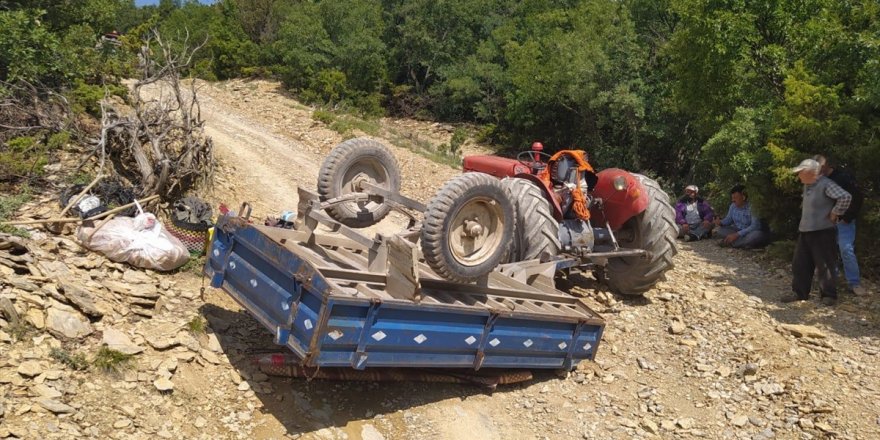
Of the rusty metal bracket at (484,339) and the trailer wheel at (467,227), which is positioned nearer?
the trailer wheel at (467,227)

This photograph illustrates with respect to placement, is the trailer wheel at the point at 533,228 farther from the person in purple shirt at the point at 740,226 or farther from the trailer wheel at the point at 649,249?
the person in purple shirt at the point at 740,226

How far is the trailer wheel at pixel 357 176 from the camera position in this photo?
5527mm

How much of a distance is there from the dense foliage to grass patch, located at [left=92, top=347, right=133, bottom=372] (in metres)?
4.95

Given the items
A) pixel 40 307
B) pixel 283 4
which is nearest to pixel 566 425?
pixel 40 307

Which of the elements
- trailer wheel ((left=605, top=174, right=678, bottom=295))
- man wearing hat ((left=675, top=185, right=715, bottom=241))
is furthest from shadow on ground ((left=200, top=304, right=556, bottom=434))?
man wearing hat ((left=675, top=185, right=715, bottom=241))

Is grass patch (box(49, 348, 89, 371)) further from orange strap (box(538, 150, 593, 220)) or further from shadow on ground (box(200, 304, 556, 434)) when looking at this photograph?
orange strap (box(538, 150, 593, 220))

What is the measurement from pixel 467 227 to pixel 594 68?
13.9m

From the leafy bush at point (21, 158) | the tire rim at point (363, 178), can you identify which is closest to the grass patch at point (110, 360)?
the tire rim at point (363, 178)

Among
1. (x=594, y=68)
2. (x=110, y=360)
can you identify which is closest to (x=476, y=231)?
(x=110, y=360)

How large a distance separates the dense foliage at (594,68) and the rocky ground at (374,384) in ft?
8.13

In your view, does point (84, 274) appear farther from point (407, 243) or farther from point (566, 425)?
point (566, 425)

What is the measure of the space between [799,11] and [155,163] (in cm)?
979

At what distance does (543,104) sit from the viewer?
66.0 feet

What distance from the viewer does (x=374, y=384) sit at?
5117 millimetres
